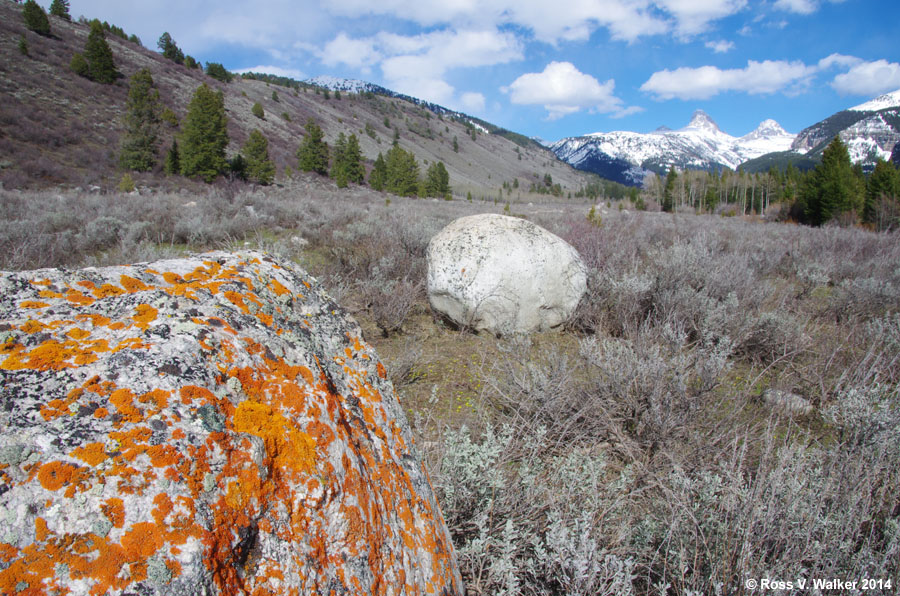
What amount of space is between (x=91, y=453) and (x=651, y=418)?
2.94 metres

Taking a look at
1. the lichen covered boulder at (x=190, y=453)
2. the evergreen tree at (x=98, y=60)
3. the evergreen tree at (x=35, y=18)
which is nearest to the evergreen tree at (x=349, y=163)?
the evergreen tree at (x=98, y=60)

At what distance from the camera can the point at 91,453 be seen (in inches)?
32.3

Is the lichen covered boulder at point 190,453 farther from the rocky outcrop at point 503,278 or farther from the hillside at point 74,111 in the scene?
the hillside at point 74,111

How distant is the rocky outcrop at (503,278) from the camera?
196 inches

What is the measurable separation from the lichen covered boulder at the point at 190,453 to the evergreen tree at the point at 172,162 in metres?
31.6

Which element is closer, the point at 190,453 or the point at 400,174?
the point at 190,453

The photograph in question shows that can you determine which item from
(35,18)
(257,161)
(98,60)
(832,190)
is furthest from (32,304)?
(35,18)

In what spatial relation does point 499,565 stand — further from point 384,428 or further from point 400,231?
point 400,231

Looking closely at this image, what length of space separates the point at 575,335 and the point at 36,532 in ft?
16.4

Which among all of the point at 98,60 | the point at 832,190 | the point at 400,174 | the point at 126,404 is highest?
the point at 98,60

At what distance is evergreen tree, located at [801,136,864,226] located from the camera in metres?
28.3

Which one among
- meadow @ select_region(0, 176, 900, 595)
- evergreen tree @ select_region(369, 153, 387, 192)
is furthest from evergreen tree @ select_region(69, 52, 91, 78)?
meadow @ select_region(0, 176, 900, 595)

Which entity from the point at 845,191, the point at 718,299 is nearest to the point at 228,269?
the point at 718,299

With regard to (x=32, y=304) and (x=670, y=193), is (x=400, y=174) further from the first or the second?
(x=32, y=304)
